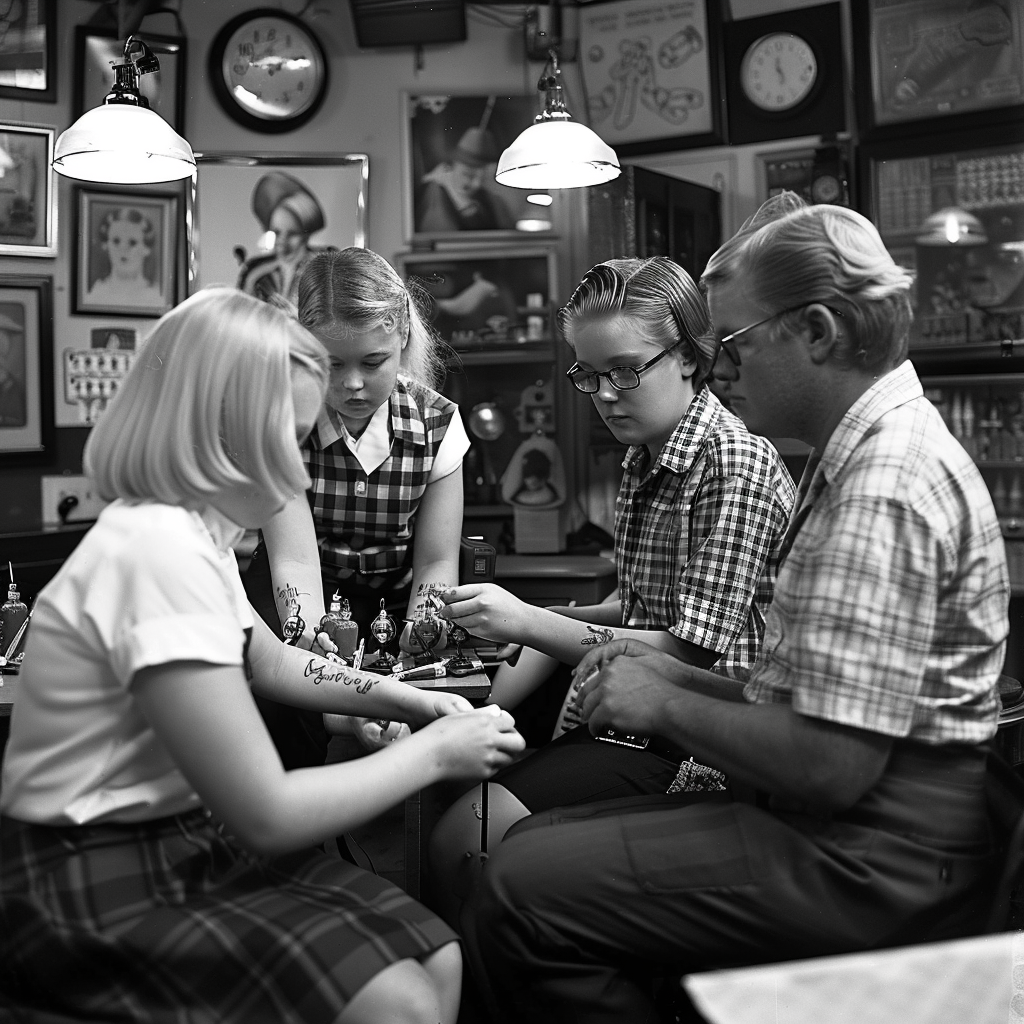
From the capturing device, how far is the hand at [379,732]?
2.18 meters

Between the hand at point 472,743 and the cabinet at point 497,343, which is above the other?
the cabinet at point 497,343

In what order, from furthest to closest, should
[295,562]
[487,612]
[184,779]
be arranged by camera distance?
[295,562] < [487,612] < [184,779]

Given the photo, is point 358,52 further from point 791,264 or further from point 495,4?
point 791,264

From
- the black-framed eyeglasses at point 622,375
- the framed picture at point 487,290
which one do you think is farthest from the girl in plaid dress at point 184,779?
the framed picture at point 487,290

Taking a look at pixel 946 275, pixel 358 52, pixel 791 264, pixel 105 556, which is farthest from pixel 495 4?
pixel 105 556

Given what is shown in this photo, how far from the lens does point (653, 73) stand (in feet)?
17.5

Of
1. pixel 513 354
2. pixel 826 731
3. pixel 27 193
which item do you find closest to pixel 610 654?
pixel 826 731

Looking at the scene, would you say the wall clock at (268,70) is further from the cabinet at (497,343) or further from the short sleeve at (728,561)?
the short sleeve at (728,561)

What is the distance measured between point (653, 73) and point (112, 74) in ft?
8.07

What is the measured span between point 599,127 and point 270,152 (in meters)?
1.54

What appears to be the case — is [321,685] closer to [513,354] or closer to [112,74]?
[513,354]

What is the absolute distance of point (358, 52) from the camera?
5.50 m

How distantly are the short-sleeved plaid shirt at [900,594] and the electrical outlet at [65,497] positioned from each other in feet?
13.8

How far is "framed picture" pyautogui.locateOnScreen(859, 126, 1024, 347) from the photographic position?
485 centimetres
